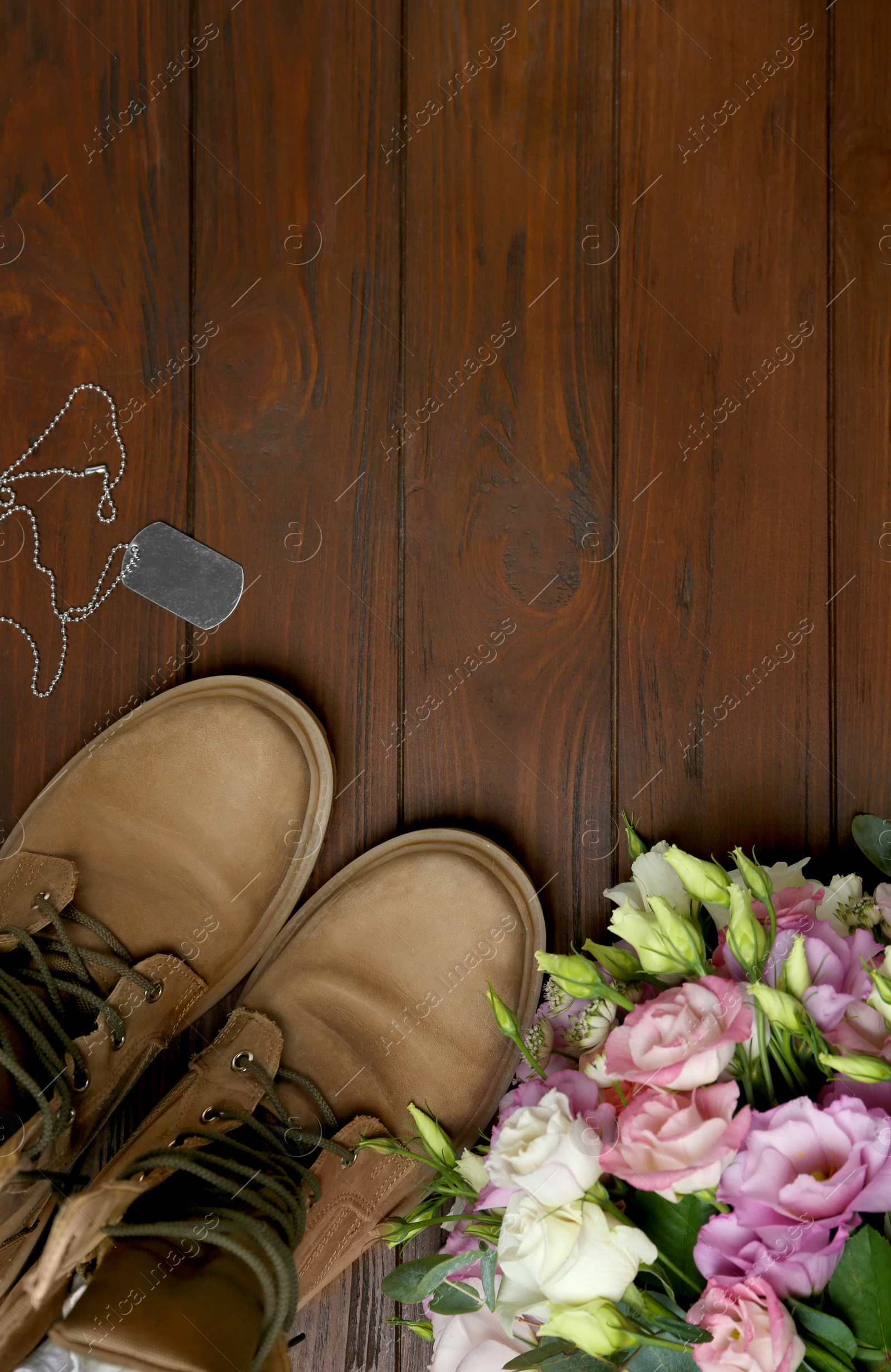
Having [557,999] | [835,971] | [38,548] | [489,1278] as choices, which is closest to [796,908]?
[835,971]

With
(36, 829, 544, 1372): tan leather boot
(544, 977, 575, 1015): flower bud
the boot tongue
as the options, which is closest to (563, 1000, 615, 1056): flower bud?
(544, 977, 575, 1015): flower bud

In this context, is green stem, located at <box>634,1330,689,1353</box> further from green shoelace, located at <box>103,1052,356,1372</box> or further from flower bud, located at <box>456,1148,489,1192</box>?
green shoelace, located at <box>103,1052,356,1372</box>

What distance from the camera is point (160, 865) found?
769mm

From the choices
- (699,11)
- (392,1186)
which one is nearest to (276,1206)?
(392,1186)

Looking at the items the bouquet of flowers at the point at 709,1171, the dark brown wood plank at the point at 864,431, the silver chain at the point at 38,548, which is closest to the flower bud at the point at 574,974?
the bouquet of flowers at the point at 709,1171

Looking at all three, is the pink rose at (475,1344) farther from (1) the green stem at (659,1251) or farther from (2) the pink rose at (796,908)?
(2) the pink rose at (796,908)

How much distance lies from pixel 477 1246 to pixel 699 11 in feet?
3.31

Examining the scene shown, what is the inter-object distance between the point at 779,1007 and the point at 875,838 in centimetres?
38

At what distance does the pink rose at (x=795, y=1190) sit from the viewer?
39cm

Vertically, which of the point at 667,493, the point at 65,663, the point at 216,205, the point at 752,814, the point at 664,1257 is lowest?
the point at 752,814

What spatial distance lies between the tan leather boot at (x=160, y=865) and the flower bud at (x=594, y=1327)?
0.42 meters

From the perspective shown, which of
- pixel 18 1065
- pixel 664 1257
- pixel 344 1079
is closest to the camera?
pixel 664 1257

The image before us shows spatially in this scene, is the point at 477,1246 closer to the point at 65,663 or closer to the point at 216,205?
the point at 65,663

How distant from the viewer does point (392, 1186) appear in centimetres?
70
